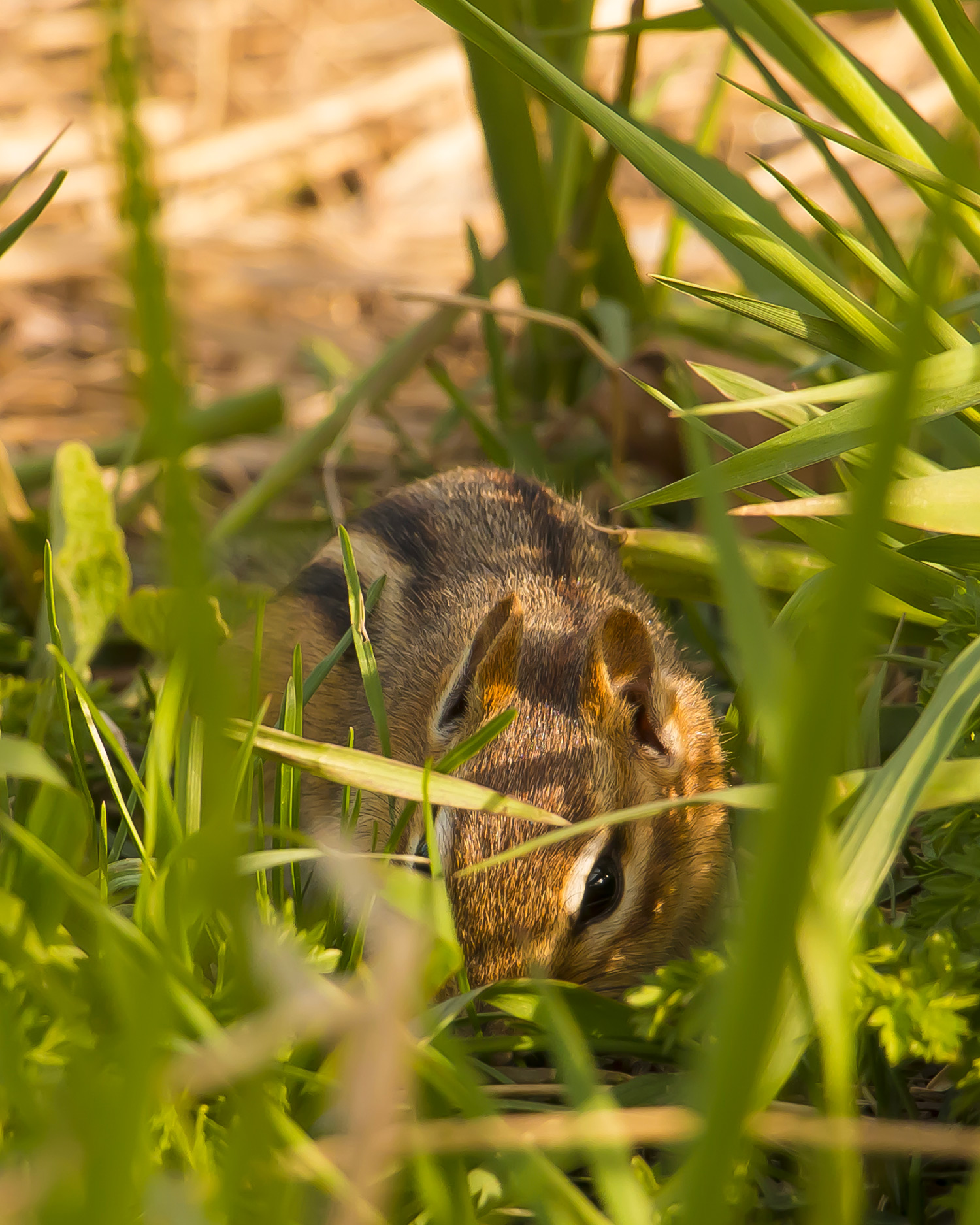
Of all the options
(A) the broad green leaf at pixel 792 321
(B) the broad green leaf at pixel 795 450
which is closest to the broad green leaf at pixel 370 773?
(B) the broad green leaf at pixel 795 450

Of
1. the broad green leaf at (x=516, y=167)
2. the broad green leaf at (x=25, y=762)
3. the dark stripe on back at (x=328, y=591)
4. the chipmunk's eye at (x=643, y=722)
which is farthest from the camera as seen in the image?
the broad green leaf at (x=516, y=167)

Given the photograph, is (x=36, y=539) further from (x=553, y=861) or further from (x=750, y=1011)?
(x=750, y=1011)

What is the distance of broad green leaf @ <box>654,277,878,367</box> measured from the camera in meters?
2.30

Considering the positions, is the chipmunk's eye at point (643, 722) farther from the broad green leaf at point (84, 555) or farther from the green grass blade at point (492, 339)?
the green grass blade at point (492, 339)

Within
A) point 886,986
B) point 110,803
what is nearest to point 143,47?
point 886,986

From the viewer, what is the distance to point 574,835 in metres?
2.12

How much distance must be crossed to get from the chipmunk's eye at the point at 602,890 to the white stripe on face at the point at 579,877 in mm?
26

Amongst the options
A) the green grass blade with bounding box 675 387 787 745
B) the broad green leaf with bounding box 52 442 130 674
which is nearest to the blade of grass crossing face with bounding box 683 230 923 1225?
the green grass blade with bounding box 675 387 787 745

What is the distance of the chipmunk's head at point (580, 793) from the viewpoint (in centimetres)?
221

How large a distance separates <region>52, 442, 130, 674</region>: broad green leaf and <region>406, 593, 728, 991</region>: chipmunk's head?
84cm

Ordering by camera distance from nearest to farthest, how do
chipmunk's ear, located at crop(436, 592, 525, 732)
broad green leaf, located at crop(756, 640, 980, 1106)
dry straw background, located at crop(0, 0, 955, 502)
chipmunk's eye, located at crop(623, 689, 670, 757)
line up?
broad green leaf, located at crop(756, 640, 980, 1106) < chipmunk's ear, located at crop(436, 592, 525, 732) < chipmunk's eye, located at crop(623, 689, 670, 757) < dry straw background, located at crop(0, 0, 955, 502)

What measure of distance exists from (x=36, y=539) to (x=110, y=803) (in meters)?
1.01

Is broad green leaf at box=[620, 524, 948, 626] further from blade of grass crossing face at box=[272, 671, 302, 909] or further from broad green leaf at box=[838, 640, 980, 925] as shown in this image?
blade of grass crossing face at box=[272, 671, 302, 909]

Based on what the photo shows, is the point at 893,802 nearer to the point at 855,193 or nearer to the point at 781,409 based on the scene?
the point at 781,409
